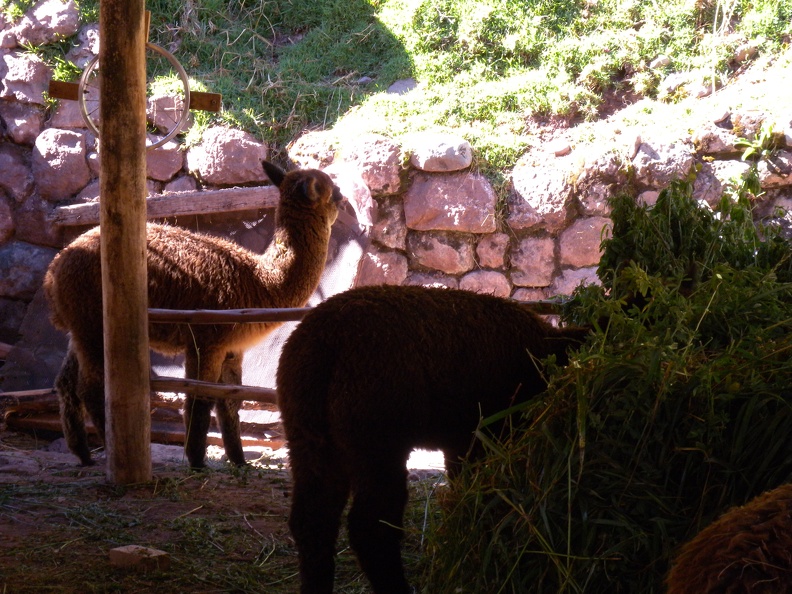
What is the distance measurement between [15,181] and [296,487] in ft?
23.2

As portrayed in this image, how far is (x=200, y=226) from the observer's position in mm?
7789

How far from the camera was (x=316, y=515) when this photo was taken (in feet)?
9.21

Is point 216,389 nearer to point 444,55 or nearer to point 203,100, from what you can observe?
point 203,100

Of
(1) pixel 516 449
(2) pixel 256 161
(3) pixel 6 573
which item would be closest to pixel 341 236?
(2) pixel 256 161

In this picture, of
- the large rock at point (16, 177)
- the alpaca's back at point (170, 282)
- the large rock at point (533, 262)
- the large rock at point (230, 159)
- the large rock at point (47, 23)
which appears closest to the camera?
the alpaca's back at point (170, 282)

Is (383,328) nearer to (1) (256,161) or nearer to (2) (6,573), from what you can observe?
(2) (6,573)

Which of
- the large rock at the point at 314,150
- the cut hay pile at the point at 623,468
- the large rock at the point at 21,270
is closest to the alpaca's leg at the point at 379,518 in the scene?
the cut hay pile at the point at 623,468

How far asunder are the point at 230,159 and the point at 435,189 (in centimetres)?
208

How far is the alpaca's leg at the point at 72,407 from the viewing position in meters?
5.69

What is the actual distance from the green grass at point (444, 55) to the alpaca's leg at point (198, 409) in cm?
356

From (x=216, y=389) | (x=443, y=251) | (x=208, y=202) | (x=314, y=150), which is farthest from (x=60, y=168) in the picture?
(x=216, y=389)

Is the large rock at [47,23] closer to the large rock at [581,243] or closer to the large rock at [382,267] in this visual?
the large rock at [382,267]

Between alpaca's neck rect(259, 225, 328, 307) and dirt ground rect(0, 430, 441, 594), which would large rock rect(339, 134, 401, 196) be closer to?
alpaca's neck rect(259, 225, 328, 307)

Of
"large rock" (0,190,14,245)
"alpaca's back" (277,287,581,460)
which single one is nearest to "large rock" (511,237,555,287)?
"alpaca's back" (277,287,581,460)
